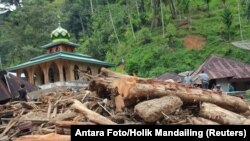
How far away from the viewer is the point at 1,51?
6831 centimetres

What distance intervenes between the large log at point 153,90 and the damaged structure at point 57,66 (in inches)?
1109

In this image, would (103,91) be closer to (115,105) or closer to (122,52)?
(115,105)

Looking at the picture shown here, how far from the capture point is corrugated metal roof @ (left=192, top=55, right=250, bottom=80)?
101 ft

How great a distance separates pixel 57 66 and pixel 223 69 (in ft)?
50.4

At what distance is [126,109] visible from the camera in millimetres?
10625

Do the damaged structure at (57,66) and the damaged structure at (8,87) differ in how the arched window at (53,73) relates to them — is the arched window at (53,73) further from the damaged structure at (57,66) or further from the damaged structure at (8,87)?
the damaged structure at (8,87)

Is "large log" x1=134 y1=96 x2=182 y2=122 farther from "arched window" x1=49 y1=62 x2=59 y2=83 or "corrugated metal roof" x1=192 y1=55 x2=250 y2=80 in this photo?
"arched window" x1=49 y1=62 x2=59 y2=83

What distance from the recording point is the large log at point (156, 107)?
9.75 meters

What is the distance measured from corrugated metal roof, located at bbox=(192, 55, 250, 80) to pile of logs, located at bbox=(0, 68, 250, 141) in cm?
1920

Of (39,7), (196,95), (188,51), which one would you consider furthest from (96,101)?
(39,7)

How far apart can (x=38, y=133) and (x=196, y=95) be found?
358 centimetres

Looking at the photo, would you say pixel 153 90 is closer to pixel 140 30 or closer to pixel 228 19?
pixel 228 19

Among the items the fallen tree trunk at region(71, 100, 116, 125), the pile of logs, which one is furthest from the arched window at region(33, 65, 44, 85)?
the fallen tree trunk at region(71, 100, 116, 125)
